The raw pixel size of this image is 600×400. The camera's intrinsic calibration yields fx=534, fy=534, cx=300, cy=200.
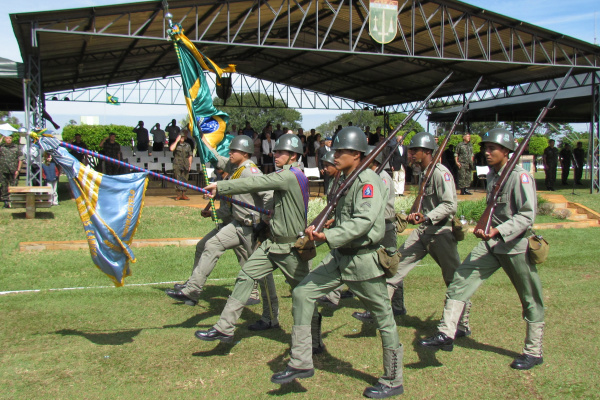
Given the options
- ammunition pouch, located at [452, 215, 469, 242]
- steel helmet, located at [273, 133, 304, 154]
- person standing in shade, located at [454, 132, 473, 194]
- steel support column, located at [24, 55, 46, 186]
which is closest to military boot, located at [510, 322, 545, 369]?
ammunition pouch, located at [452, 215, 469, 242]

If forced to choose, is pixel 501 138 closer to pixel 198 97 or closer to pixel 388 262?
pixel 388 262

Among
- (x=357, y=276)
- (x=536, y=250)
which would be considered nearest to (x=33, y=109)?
(x=357, y=276)

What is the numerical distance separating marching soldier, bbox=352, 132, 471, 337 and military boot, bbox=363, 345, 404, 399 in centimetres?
157

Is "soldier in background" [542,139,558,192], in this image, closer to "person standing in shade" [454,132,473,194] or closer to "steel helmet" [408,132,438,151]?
"person standing in shade" [454,132,473,194]

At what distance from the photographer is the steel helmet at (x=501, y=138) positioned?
5.34 metres

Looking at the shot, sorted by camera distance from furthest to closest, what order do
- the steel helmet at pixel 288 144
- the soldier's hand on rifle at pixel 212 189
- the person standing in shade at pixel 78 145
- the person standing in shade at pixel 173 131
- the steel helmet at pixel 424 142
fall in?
the person standing in shade at pixel 173 131 < the person standing in shade at pixel 78 145 < the steel helmet at pixel 424 142 < the steel helmet at pixel 288 144 < the soldier's hand on rifle at pixel 212 189

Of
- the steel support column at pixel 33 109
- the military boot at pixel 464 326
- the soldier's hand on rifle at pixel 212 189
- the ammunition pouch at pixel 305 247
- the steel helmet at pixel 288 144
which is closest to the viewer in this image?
the ammunition pouch at pixel 305 247

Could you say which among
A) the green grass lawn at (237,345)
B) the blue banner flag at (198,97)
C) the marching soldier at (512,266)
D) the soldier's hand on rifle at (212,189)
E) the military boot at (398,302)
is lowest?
the green grass lawn at (237,345)

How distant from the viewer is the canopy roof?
13.4m

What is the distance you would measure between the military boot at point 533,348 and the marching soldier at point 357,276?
1.37m

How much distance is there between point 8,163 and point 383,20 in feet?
37.0

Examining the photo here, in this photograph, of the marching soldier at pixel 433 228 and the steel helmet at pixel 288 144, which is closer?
the steel helmet at pixel 288 144

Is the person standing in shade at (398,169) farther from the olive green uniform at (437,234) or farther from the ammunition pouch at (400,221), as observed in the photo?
the olive green uniform at (437,234)

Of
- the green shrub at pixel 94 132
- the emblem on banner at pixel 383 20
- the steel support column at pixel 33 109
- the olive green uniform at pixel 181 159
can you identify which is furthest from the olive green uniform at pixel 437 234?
the green shrub at pixel 94 132
